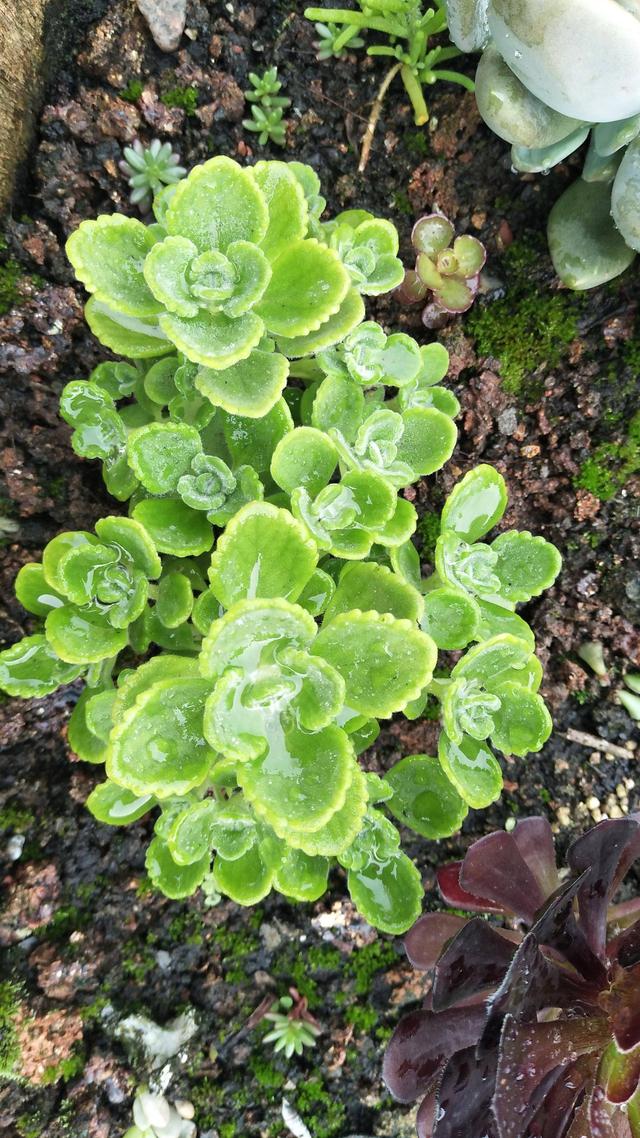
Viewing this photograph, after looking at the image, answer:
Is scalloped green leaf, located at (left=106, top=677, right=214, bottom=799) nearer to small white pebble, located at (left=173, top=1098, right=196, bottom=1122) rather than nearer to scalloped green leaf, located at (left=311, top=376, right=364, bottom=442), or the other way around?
scalloped green leaf, located at (left=311, top=376, right=364, bottom=442)

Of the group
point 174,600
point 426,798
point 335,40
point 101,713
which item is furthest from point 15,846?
point 335,40

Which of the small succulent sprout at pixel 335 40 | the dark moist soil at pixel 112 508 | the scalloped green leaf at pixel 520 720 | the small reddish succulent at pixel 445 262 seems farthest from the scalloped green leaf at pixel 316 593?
the small succulent sprout at pixel 335 40

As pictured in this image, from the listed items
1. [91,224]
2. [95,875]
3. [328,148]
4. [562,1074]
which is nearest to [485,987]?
[562,1074]

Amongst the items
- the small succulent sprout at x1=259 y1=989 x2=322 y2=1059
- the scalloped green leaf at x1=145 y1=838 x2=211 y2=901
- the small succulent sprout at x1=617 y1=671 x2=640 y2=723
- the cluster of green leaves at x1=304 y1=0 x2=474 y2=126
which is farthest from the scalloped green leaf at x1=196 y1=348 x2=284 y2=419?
the small succulent sprout at x1=259 y1=989 x2=322 y2=1059

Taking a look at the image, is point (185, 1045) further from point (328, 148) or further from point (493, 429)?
point (328, 148)

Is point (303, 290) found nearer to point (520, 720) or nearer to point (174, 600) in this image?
point (174, 600)
